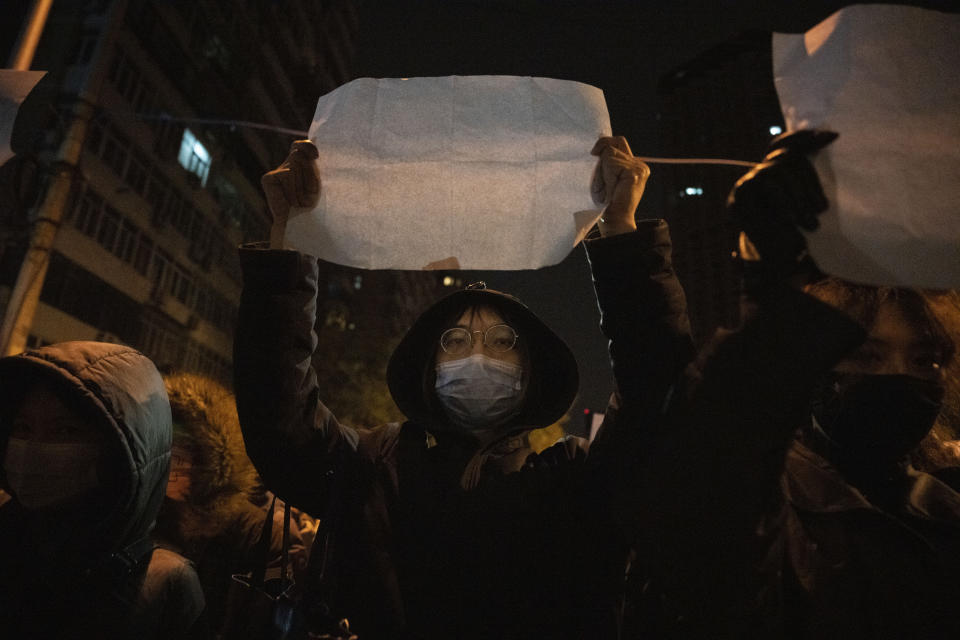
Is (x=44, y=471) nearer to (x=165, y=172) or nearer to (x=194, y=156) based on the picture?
(x=165, y=172)

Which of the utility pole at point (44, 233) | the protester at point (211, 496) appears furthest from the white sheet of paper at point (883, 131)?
the utility pole at point (44, 233)

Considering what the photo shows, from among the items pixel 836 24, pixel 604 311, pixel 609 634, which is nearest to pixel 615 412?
pixel 604 311

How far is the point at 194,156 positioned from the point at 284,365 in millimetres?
29737

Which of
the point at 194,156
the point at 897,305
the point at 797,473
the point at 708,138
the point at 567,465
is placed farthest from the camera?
the point at 708,138

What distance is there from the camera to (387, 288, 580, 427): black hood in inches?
96.2

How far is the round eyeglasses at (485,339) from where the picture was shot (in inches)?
93.8

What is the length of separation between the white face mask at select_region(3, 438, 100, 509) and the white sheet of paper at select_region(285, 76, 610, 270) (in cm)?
125

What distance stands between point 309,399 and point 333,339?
23945 millimetres

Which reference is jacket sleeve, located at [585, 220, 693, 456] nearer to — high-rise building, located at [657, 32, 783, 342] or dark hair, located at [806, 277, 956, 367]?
dark hair, located at [806, 277, 956, 367]

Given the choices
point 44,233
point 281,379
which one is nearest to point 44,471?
point 281,379

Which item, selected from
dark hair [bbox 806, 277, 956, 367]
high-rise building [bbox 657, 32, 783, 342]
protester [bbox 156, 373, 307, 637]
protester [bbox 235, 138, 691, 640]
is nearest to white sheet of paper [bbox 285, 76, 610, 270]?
protester [bbox 235, 138, 691, 640]

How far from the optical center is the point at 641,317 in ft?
6.22

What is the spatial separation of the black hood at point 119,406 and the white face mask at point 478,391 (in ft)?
3.80

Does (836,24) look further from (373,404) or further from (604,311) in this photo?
(373,404)
